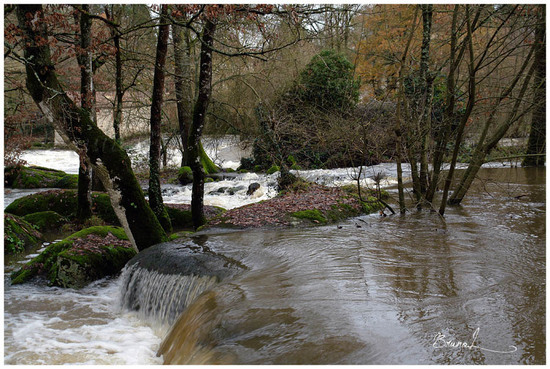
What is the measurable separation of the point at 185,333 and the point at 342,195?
27.3 ft

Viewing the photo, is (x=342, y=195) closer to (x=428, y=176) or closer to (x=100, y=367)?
(x=428, y=176)

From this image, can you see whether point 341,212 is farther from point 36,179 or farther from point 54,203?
point 36,179

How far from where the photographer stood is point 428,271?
5824 mm

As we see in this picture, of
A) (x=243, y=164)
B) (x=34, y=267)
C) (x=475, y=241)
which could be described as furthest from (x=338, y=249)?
(x=243, y=164)

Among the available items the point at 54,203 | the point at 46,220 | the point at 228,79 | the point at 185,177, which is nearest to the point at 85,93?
the point at 228,79

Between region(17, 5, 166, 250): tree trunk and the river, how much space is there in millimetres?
1046

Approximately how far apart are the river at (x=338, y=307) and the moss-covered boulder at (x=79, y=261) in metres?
0.28

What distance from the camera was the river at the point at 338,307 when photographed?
150 inches

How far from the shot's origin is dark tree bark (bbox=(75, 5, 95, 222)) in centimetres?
852

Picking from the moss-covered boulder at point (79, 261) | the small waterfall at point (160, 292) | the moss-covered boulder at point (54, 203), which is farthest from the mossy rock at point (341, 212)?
the moss-covered boulder at point (54, 203)

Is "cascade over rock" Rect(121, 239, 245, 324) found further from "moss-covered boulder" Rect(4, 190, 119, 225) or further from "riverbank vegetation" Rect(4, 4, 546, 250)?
"moss-covered boulder" Rect(4, 190, 119, 225)

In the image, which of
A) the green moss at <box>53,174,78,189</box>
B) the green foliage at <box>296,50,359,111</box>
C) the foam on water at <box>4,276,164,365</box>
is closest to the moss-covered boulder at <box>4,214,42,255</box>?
the foam on water at <box>4,276,164,365</box>

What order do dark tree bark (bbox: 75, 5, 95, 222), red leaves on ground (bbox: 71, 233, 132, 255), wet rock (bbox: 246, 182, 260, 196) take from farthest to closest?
wet rock (bbox: 246, 182, 260, 196)
dark tree bark (bbox: 75, 5, 95, 222)
red leaves on ground (bbox: 71, 233, 132, 255)

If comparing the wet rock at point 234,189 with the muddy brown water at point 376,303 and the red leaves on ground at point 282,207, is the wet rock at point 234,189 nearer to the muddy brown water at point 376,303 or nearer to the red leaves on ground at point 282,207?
the red leaves on ground at point 282,207
